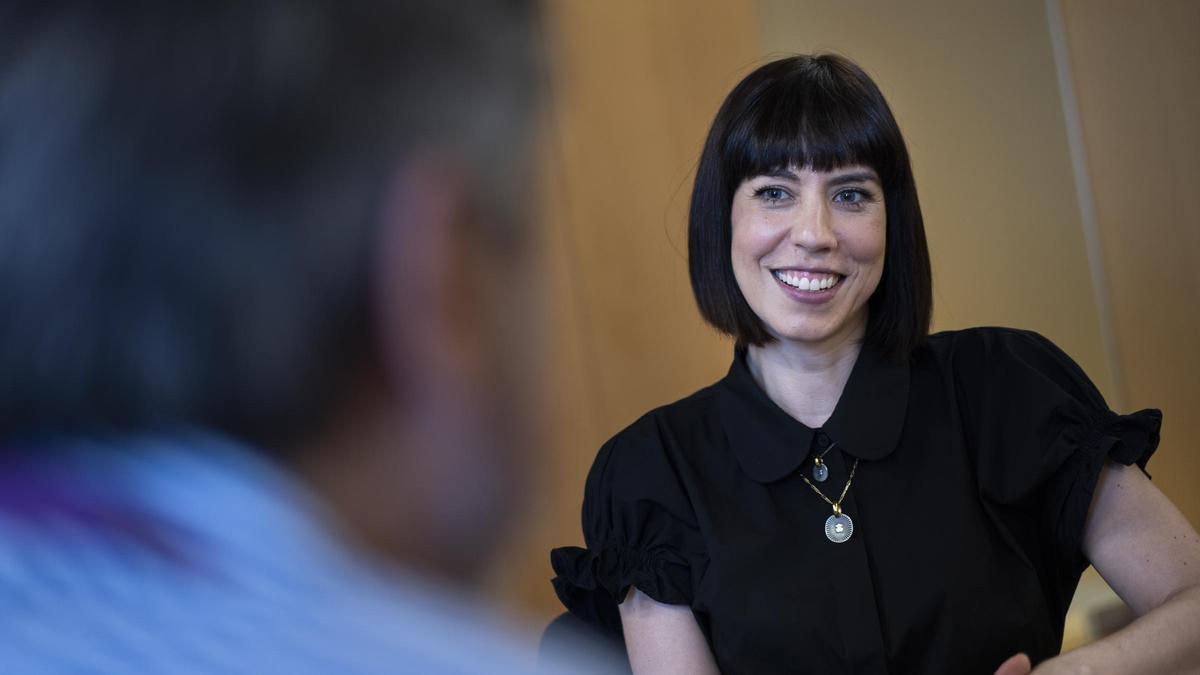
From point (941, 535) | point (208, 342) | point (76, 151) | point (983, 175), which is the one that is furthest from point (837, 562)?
point (983, 175)

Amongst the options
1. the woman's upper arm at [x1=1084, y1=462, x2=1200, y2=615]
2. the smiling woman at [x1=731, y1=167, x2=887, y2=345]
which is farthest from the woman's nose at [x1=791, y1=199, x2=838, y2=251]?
the woman's upper arm at [x1=1084, y1=462, x2=1200, y2=615]

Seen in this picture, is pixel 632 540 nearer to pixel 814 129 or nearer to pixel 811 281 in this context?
pixel 811 281

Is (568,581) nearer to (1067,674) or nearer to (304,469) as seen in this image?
(304,469)

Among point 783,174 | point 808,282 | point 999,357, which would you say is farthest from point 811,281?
point 999,357

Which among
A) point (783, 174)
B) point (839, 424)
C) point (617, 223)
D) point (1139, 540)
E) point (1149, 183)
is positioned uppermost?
point (1149, 183)

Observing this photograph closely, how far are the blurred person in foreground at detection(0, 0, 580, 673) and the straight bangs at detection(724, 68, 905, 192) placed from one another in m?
0.36

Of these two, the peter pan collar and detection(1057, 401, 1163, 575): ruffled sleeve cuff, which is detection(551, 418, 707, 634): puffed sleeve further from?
detection(1057, 401, 1163, 575): ruffled sleeve cuff

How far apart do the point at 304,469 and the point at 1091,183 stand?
157 centimetres

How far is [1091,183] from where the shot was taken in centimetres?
224

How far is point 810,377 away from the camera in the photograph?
127 cm

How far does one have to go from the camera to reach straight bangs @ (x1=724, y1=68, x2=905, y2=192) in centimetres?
119

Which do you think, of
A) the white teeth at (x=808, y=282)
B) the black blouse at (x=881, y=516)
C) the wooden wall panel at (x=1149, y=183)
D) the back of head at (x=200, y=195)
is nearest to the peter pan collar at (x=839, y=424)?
the black blouse at (x=881, y=516)

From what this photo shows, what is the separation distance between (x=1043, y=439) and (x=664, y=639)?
40cm

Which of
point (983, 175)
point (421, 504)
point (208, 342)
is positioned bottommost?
point (421, 504)
